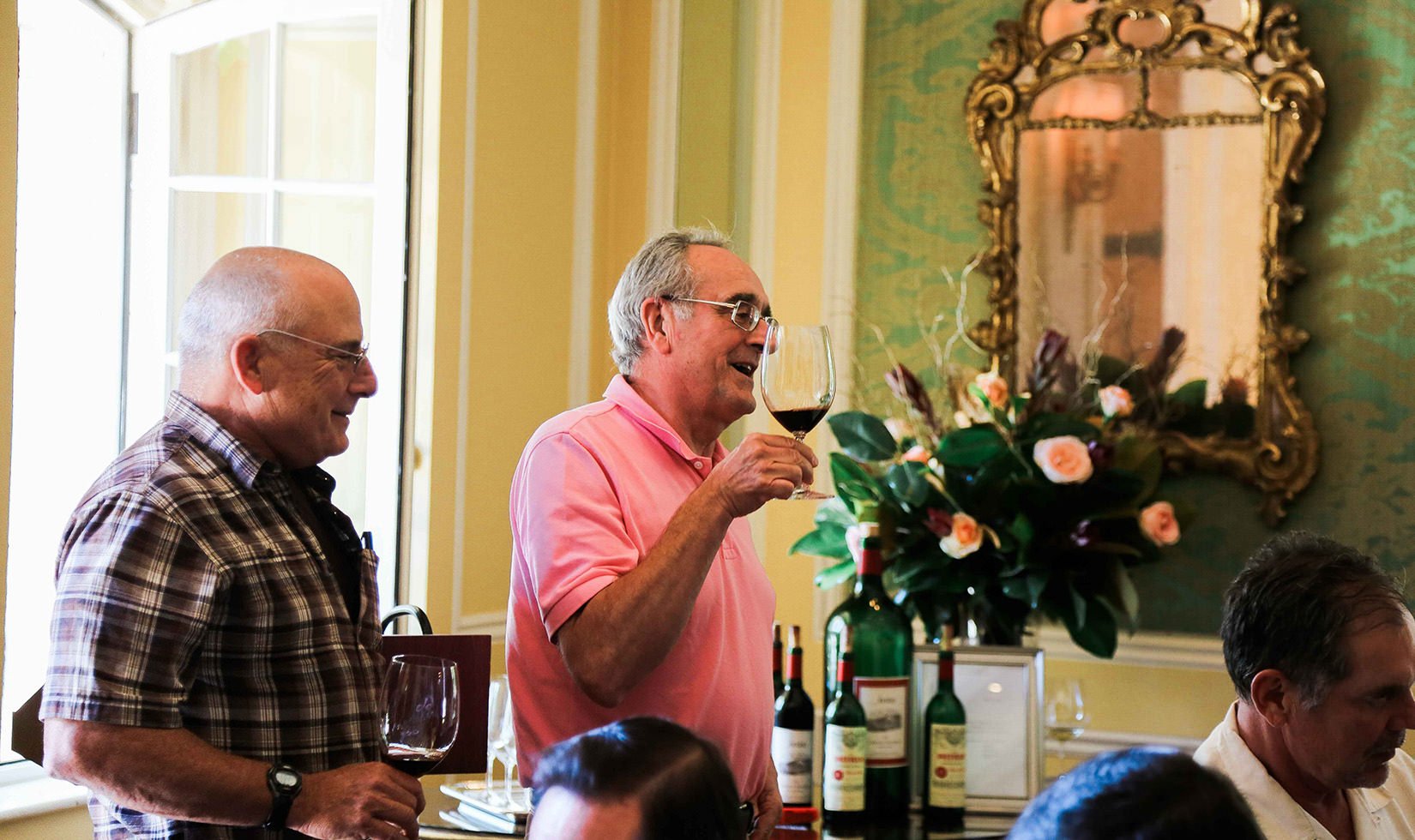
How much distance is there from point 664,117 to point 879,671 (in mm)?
1868

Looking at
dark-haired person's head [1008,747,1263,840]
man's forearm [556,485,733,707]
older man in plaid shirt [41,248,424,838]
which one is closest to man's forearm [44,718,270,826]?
older man in plaid shirt [41,248,424,838]

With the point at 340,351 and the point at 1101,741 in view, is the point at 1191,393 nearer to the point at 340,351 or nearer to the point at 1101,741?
Answer: the point at 1101,741

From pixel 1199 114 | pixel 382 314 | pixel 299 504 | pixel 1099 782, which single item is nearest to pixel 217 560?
pixel 299 504

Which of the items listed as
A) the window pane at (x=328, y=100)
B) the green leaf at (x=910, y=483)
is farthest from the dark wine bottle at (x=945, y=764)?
the window pane at (x=328, y=100)

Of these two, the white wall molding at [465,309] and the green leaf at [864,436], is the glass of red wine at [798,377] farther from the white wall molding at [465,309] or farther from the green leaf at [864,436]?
the white wall molding at [465,309]

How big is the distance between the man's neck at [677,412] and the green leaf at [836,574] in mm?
1094

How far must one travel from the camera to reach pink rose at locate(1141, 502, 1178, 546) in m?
2.62

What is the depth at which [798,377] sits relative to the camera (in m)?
1.61

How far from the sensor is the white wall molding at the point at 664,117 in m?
3.71

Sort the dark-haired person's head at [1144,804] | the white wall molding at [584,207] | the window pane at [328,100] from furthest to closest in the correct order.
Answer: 1. the white wall molding at [584,207]
2. the window pane at [328,100]
3. the dark-haired person's head at [1144,804]

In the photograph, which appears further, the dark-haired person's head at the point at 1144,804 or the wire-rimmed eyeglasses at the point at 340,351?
the wire-rimmed eyeglasses at the point at 340,351

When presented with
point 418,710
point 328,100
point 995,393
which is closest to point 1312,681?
point 418,710

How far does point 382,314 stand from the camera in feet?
10.2

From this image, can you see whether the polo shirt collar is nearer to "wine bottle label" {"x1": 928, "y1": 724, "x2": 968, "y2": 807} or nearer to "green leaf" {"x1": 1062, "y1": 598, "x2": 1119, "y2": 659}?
"wine bottle label" {"x1": 928, "y1": 724, "x2": 968, "y2": 807}
